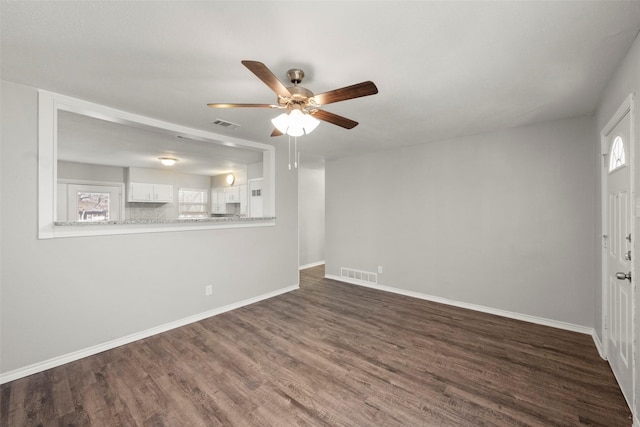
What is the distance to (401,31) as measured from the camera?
61.0 inches

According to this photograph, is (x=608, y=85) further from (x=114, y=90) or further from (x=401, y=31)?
(x=114, y=90)

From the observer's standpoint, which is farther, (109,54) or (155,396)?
(155,396)

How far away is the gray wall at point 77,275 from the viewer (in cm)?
214

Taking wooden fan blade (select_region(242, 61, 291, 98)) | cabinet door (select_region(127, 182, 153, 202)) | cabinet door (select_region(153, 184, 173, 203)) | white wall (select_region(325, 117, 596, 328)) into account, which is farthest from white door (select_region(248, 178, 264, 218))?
wooden fan blade (select_region(242, 61, 291, 98))

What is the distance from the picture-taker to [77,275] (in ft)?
8.05

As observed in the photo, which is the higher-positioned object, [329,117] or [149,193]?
[329,117]

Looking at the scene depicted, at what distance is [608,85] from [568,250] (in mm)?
1768

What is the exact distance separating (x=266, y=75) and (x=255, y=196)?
4181mm

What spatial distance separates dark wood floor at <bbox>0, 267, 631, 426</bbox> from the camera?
A: 5.70 feet

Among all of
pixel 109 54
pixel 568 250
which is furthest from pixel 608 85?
pixel 109 54

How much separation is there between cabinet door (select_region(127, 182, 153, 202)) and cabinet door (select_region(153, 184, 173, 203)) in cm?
9

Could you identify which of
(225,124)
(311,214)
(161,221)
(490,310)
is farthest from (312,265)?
(225,124)

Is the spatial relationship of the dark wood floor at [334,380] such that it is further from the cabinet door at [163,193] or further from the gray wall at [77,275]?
the cabinet door at [163,193]

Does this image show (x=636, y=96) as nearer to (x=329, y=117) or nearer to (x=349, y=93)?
(x=349, y=93)
